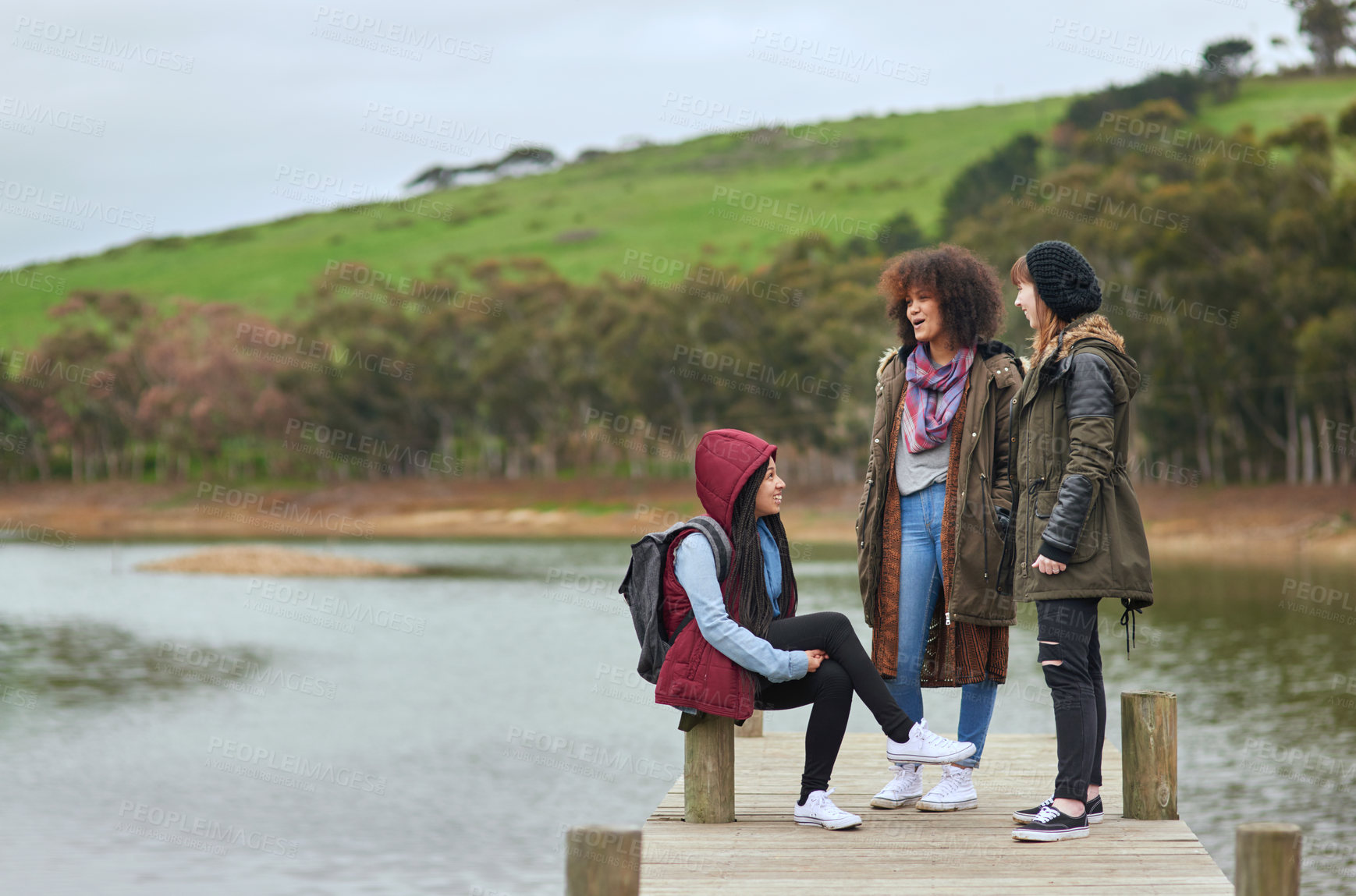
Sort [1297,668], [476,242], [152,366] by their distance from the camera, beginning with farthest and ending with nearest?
[476,242], [152,366], [1297,668]

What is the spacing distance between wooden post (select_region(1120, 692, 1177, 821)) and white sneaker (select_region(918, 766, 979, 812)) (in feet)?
2.07

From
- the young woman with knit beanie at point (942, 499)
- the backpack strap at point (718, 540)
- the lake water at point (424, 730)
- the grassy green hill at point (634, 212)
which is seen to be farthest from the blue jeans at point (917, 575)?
the grassy green hill at point (634, 212)

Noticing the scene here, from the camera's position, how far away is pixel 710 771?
5.30 m

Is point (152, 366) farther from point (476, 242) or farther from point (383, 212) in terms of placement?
point (383, 212)

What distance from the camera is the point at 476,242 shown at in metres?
103

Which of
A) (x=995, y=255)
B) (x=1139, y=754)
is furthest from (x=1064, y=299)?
(x=995, y=255)

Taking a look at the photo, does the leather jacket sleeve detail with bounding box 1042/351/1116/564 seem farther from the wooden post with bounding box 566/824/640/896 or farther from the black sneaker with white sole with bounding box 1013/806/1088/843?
the wooden post with bounding box 566/824/640/896

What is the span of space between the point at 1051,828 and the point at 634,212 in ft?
329

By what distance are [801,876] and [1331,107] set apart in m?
87.9

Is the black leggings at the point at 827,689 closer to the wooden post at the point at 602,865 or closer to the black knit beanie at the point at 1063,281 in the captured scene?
the black knit beanie at the point at 1063,281

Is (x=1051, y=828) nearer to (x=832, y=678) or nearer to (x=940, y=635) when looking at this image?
(x=940, y=635)

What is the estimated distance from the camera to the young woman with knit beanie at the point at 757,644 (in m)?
5.08

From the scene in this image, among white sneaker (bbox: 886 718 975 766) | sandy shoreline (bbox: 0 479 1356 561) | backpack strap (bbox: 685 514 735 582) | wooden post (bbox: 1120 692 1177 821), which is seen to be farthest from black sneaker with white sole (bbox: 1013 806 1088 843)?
sandy shoreline (bbox: 0 479 1356 561)

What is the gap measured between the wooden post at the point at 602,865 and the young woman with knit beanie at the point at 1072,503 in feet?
6.61
